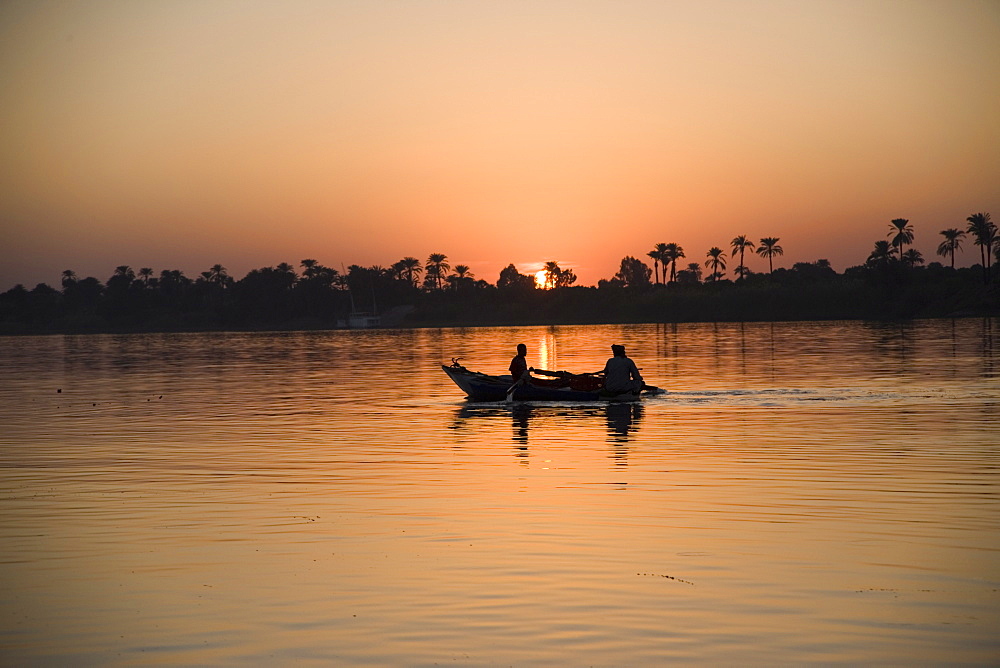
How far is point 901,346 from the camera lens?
7600 centimetres

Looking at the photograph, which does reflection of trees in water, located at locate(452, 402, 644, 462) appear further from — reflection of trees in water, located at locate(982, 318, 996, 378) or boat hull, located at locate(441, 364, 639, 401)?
reflection of trees in water, located at locate(982, 318, 996, 378)

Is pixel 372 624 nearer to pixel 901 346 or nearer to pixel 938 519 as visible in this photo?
pixel 938 519

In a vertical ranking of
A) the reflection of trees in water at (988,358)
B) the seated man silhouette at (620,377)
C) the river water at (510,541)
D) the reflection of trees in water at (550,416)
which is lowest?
the reflection of trees in water at (550,416)

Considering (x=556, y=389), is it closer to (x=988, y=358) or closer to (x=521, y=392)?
(x=521, y=392)

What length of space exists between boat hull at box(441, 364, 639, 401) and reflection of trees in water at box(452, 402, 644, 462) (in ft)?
1.04

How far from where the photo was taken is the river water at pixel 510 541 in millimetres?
9484

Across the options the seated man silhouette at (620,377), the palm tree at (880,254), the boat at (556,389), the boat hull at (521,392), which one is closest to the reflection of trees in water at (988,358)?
the seated man silhouette at (620,377)

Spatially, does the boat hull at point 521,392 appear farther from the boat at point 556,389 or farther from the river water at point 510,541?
the river water at point 510,541

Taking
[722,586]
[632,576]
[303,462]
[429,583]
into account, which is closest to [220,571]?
[429,583]

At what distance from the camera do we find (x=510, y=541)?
13461 millimetres

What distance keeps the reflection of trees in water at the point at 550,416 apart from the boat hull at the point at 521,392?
0.32 meters

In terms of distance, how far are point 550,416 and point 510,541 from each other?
18973 millimetres

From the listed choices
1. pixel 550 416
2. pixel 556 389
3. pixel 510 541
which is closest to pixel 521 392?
pixel 556 389

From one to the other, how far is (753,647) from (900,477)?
10276 mm
